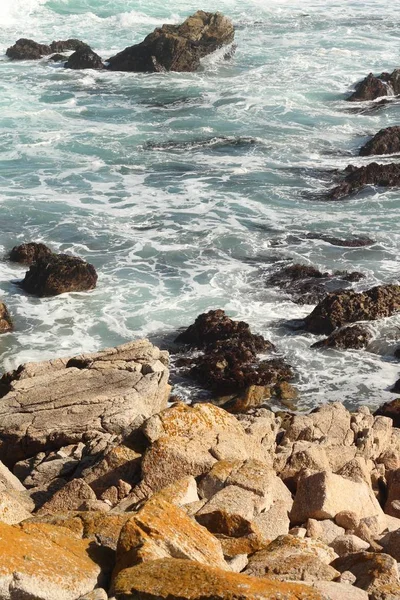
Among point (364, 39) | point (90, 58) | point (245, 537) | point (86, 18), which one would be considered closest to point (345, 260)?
point (245, 537)

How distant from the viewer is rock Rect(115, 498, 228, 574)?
22.3ft

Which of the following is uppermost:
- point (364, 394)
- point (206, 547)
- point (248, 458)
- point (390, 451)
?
point (206, 547)

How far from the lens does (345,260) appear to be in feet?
78.1

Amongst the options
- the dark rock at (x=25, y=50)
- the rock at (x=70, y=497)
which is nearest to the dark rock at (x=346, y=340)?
the rock at (x=70, y=497)

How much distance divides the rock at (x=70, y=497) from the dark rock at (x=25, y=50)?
40867mm

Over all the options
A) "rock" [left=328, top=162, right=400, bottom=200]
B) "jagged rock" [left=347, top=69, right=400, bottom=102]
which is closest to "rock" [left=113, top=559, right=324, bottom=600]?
"rock" [left=328, top=162, right=400, bottom=200]

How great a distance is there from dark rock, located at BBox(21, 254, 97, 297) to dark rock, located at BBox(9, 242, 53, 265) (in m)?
1.16

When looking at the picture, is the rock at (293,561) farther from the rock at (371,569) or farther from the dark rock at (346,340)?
the dark rock at (346,340)

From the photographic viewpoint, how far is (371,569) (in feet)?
24.1

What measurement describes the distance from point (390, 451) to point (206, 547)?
654 centimetres

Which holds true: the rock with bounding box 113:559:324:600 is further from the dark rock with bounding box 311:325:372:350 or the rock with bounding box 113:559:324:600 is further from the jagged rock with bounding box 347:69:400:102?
the jagged rock with bounding box 347:69:400:102

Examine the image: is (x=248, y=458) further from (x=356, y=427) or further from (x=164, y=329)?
(x=164, y=329)

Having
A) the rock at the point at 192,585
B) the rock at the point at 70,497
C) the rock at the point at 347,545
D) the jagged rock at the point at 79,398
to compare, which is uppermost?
the rock at the point at 192,585

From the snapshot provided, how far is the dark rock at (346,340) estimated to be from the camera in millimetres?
19531
